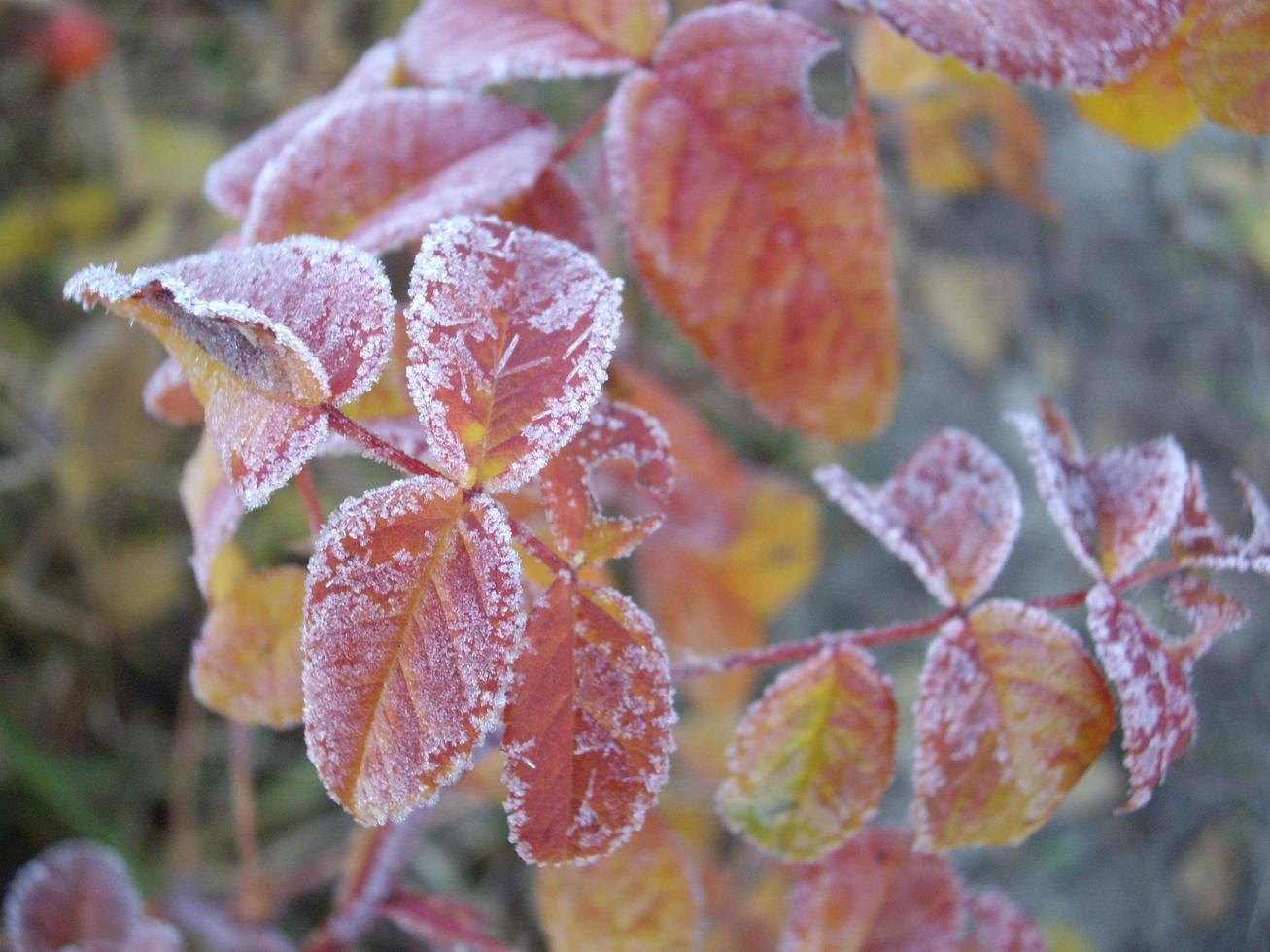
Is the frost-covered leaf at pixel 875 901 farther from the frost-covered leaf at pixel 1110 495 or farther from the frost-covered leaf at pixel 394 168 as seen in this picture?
the frost-covered leaf at pixel 394 168

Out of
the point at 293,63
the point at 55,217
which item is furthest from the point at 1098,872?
the point at 55,217

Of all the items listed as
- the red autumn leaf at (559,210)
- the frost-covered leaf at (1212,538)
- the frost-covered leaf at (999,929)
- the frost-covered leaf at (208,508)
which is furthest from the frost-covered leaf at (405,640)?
the frost-covered leaf at (999,929)

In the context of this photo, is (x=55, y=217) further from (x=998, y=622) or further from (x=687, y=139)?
(x=998, y=622)

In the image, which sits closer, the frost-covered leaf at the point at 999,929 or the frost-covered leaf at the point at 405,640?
the frost-covered leaf at the point at 405,640

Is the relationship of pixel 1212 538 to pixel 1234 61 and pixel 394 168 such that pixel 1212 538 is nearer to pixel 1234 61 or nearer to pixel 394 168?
pixel 1234 61

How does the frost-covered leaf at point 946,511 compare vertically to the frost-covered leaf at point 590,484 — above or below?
below

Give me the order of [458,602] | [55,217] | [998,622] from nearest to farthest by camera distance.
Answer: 1. [458,602]
2. [998,622]
3. [55,217]
